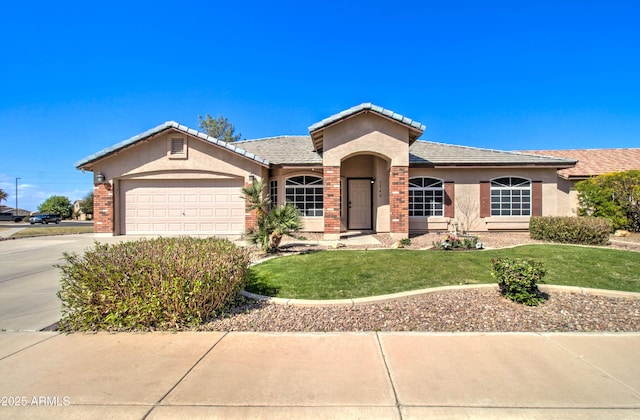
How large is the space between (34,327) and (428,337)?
5.61m

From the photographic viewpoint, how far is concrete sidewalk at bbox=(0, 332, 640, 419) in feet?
9.29

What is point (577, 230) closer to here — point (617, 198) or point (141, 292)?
point (617, 198)

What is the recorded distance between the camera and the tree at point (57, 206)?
4997 cm

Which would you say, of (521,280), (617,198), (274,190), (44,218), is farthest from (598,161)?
(44,218)

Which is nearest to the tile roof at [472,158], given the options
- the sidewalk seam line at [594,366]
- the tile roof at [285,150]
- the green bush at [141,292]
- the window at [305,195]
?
the window at [305,195]

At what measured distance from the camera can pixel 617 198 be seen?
13406mm

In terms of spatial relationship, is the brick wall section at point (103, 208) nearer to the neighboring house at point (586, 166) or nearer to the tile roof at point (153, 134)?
the tile roof at point (153, 134)

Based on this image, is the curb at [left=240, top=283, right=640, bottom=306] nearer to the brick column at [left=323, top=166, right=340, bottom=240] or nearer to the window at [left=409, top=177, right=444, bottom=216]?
the brick column at [left=323, top=166, right=340, bottom=240]

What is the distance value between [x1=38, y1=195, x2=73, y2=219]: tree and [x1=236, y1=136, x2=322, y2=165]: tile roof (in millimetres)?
48239

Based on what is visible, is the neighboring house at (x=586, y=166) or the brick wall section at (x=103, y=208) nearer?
the brick wall section at (x=103, y=208)

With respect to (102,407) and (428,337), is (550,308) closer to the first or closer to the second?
(428,337)

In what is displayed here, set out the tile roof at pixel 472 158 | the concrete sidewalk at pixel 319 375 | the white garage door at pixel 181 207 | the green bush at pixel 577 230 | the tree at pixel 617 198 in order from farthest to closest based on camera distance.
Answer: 1. the tile roof at pixel 472 158
2. the white garage door at pixel 181 207
3. the tree at pixel 617 198
4. the green bush at pixel 577 230
5. the concrete sidewalk at pixel 319 375

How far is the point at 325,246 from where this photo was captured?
1094 cm

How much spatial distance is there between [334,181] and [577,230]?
8.50 m
